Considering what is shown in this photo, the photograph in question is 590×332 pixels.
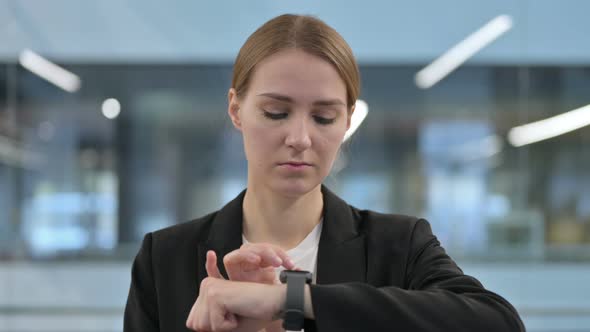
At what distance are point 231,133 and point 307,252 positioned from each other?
2779 mm

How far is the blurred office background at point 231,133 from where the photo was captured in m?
4.05

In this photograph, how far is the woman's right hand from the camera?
1.05 m

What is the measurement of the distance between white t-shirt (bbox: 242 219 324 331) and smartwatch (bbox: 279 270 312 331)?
305mm

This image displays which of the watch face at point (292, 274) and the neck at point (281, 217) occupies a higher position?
the neck at point (281, 217)

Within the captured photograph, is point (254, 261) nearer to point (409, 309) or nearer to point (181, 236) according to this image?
point (409, 309)

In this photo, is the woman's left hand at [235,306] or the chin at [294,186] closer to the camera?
the woman's left hand at [235,306]

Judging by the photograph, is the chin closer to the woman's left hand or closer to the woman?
the woman

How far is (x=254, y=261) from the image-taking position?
41.3 inches

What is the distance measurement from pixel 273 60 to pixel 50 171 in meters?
3.16

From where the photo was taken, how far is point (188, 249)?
53.6 inches

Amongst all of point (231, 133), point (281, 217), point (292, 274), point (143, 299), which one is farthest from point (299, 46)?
point (231, 133)

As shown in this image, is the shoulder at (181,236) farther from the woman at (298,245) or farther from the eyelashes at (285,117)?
the eyelashes at (285,117)

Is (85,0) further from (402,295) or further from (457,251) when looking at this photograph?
(402,295)

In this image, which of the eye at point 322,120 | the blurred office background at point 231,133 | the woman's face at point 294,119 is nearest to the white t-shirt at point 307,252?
the woman's face at point 294,119
